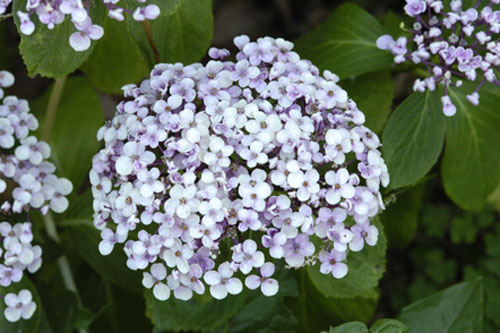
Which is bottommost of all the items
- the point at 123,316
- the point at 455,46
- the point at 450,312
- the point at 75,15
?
the point at 123,316

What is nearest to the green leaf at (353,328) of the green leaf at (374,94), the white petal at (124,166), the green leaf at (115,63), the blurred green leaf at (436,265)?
the white petal at (124,166)

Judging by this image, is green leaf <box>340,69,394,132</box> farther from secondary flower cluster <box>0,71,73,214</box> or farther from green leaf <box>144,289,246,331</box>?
secondary flower cluster <box>0,71,73,214</box>

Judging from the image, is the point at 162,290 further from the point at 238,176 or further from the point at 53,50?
the point at 53,50

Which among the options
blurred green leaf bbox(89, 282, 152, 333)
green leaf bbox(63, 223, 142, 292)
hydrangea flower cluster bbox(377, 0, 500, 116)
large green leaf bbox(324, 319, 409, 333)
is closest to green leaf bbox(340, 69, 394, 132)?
hydrangea flower cluster bbox(377, 0, 500, 116)

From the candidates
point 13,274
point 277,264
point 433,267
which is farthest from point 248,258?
point 433,267

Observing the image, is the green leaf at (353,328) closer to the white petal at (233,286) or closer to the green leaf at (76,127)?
the white petal at (233,286)

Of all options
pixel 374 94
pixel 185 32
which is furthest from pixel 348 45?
pixel 185 32

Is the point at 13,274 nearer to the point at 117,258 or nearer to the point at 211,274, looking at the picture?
the point at 117,258
